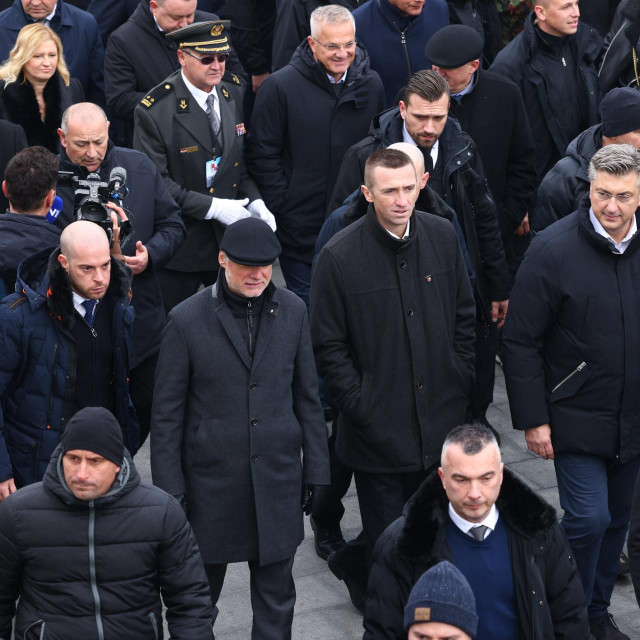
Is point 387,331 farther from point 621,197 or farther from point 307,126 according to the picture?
point 307,126

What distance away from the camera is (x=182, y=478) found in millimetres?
6586

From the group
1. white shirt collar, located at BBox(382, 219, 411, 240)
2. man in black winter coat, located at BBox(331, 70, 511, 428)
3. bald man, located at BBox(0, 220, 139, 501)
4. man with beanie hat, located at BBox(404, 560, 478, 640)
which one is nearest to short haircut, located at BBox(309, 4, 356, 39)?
man in black winter coat, located at BBox(331, 70, 511, 428)

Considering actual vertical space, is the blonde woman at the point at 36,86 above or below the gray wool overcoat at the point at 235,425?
above

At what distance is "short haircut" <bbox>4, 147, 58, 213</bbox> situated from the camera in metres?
7.11

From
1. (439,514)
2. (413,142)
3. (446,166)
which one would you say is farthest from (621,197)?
(439,514)

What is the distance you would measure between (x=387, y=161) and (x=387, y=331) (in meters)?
0.80

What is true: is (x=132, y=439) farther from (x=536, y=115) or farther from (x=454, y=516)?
(x=536, y=115)

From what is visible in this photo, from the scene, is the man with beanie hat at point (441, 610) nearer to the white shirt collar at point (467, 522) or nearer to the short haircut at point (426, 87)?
the white shirt collar at point (467, 522)

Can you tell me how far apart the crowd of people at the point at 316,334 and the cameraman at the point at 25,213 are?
0.04ft

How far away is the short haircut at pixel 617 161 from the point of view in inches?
271

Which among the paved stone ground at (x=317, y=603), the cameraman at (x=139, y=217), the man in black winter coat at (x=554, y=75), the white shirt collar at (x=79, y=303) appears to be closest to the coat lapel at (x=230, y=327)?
the white shirt collar at (x=79, y=303)

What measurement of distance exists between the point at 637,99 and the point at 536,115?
1.64 meters

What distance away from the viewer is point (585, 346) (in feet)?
22.7

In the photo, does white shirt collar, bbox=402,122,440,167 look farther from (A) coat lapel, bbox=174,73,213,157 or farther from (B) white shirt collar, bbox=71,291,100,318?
(B) white shirt collar, bbox=71,291,100,318
